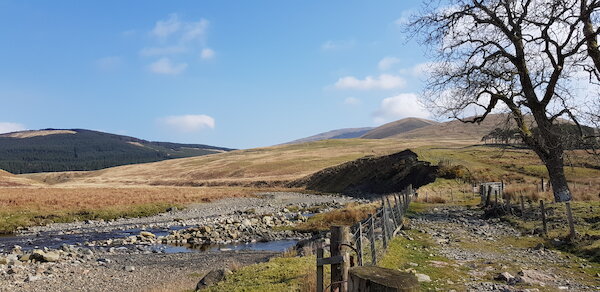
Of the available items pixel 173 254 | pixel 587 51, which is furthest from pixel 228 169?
pixel 587 51

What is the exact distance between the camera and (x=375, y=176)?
80.8 m

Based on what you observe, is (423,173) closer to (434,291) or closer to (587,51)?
(587,51)

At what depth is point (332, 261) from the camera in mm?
7906

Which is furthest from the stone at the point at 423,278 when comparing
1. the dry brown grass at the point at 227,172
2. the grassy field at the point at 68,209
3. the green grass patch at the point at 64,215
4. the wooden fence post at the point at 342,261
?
the dry brown grass at the point at 227,172

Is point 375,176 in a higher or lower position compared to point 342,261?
lower

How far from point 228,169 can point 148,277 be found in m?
121

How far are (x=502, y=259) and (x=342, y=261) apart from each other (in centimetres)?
1016

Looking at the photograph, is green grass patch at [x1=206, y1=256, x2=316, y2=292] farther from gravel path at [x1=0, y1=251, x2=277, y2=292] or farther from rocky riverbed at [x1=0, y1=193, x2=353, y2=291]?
rocky riverbed at [x1=0, y1=193, x2=353, y2=291]

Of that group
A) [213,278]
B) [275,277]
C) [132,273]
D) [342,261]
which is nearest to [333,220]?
[132,273]

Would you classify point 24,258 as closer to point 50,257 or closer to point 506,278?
point 50,257

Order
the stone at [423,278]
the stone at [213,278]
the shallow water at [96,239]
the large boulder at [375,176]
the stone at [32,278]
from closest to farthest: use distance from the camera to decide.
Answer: the stone at [423,278] → the stone at [213,278] → the stone at [32,278] → the shallow water at [96,239] → the large boulder at [375,176]

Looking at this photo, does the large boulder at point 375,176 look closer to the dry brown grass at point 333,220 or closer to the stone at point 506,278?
the dry brown grass at point 333,220

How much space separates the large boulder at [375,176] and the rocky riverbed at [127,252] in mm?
35969

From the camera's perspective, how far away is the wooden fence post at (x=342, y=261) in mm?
7930
